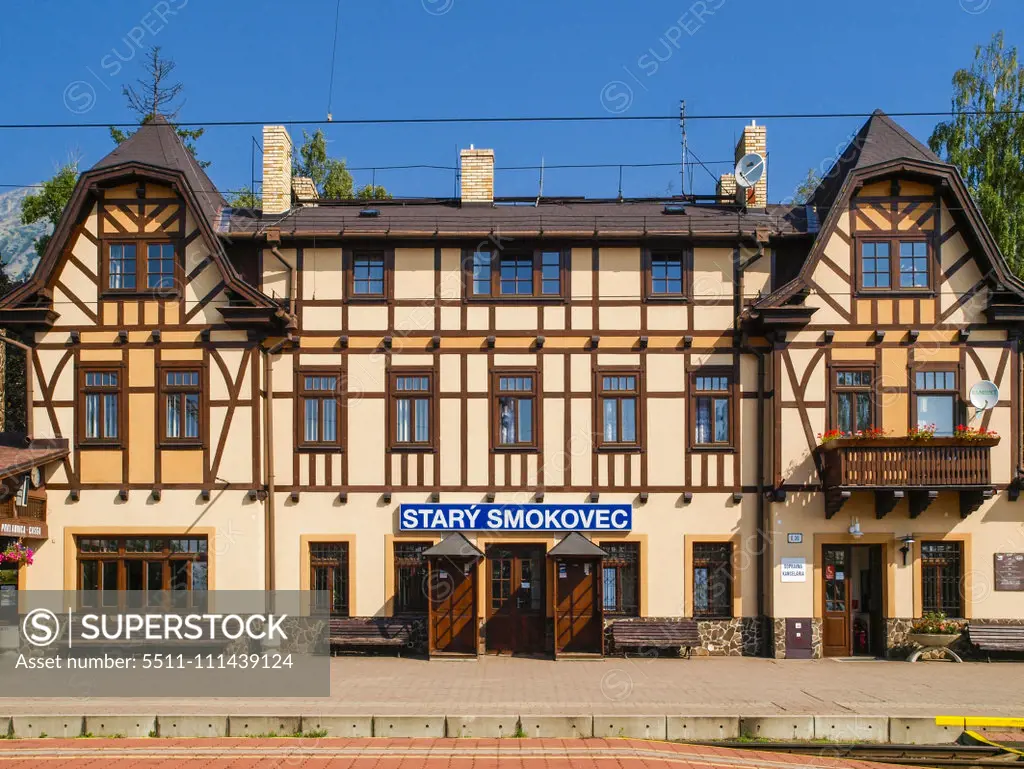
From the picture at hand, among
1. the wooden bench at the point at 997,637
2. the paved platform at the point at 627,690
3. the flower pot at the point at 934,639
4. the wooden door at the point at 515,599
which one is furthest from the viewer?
the wooden door at the point at 515,599

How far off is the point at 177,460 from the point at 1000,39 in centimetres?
2640

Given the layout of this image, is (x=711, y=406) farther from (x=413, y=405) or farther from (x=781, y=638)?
(x=413, y=405)

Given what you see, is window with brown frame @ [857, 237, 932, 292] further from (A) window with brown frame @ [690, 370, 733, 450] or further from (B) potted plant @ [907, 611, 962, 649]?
(B) potted plant @ [907, 611, 962, 649]

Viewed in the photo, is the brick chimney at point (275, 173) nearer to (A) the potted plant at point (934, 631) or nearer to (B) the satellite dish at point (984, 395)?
(B) the satellite dish at point (984, 395)

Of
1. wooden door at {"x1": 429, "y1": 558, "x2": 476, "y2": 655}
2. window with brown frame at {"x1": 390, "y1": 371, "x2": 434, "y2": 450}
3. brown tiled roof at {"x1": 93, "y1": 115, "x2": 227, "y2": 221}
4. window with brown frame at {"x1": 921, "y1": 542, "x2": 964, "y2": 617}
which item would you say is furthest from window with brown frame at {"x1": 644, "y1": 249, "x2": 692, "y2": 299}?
brown tiled roof at {"x1": 93, "y1": 115, "x2": 227, "y2": 221}

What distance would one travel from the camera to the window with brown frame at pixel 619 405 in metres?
22.4

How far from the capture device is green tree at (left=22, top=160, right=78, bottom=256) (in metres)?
34.3

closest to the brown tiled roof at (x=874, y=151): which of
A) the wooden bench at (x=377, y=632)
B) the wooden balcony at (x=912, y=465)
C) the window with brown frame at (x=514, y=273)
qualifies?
the wooden balcony at (x=912, y=465)

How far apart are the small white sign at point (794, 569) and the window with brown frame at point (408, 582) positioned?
7516mm

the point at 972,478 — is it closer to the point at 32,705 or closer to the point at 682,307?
the point at 682,307

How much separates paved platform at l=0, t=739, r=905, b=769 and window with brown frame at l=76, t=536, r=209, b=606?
7905mm

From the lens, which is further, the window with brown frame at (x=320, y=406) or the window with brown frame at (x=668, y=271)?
the window with brown frame at (x=668, y=271)

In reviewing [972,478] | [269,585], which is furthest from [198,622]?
[972,478]

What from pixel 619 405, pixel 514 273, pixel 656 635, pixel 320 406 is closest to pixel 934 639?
pixel 656 635
